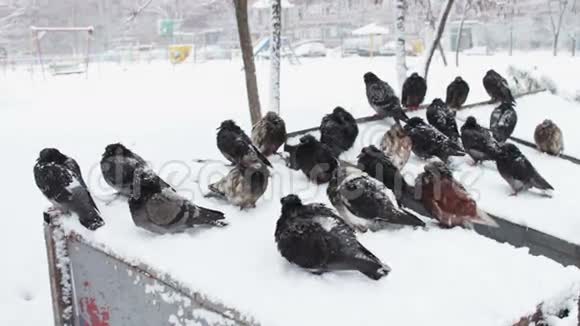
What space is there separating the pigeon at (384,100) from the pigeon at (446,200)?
91.7 inches

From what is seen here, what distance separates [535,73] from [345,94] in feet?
15.6

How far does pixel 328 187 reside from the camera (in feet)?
11.2

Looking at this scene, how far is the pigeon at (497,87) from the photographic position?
694 centimetres

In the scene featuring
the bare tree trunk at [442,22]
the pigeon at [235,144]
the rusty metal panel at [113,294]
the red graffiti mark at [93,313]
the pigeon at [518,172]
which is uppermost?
the bare tree trunk at [442,22]

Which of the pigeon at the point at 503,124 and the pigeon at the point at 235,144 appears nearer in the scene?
the pigeon at the point at 235,144

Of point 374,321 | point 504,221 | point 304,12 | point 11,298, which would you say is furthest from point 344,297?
point 304,12

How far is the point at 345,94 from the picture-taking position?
46.1 feet

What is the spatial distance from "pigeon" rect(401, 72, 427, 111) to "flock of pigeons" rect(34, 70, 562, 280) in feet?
5.19

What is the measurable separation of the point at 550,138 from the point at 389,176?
Answer: 278 cm

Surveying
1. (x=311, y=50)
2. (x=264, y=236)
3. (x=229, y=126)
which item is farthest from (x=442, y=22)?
(x=311, y=50)

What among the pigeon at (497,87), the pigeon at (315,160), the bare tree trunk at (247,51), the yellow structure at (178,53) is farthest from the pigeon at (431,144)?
the yellow structure at (178,53)

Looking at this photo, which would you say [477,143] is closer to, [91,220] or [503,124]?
[503,124]

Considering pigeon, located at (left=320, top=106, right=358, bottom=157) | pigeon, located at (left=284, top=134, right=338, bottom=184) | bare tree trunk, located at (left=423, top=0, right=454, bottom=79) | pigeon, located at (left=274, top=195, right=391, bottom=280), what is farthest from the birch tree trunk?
pigeon, located at (left=274, top=195, right=391, bottom=280)

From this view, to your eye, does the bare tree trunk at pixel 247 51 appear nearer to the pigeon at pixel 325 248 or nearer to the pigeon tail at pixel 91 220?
the pigeon tail at pixel 91 220
